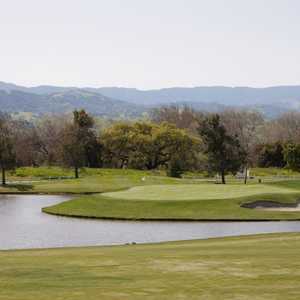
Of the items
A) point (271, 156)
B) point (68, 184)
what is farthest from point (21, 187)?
point (271, 156)

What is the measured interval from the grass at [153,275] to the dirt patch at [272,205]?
3264cm

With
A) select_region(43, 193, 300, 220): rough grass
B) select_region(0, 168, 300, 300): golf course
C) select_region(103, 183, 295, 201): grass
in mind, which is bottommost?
select_region(43, 193, 300, 220): rough grass

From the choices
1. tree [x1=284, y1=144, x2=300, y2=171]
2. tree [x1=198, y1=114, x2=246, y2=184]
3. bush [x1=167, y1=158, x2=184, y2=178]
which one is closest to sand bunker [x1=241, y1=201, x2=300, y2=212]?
tree [x1=198, y1=114, x2=246, y2=184]

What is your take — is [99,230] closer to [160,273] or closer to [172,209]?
[172,209]

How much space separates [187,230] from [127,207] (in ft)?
40.6

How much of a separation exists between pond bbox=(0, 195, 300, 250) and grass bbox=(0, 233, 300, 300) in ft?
49.4

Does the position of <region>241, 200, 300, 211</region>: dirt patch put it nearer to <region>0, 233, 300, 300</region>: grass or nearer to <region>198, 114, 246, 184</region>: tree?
<region>0, 233, 300, 300</region>: grass

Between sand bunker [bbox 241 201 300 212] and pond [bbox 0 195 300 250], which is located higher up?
sand bunker [bbox 241 201 300 212]

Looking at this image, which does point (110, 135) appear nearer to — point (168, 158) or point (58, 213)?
point (168, 158)

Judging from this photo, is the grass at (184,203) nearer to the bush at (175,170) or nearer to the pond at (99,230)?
the pond at (99,230)

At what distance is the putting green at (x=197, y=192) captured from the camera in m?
63.8

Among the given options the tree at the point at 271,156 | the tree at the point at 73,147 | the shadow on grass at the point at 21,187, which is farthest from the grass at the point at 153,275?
the tree at the point at 271,156

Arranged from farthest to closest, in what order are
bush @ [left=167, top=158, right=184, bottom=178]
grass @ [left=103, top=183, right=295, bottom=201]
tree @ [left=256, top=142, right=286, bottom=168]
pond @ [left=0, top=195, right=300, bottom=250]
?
tree @ [left=256, top=142, right=286, bottom=168], bush @ [left=167, top=158, right=184, bottom=178], grass @ [left=103, top=183, right=295, bottom=201], pond @ [left=0, top=195, right=300, bottom=250]

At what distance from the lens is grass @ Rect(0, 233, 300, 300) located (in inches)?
669
